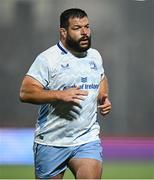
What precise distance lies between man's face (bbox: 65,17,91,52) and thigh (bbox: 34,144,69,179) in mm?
642


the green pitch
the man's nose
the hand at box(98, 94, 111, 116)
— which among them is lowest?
the green pitch

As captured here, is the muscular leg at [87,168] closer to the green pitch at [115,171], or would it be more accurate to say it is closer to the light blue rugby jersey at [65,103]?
the light blue rugby jersey at [65,103]

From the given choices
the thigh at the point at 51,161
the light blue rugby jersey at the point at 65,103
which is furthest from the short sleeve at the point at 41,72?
the thigh at the point at 51,161

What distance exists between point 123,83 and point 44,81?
4413mm

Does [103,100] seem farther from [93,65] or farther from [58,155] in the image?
[58,155]

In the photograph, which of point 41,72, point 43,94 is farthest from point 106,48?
point 43,94

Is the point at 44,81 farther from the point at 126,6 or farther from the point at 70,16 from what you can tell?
the point at 126,6

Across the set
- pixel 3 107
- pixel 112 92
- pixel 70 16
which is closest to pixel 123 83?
pixel 112 92

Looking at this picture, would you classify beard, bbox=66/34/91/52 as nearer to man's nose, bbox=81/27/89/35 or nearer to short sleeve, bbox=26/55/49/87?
man's nose, bbox=81/27/89/35

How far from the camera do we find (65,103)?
411 cm

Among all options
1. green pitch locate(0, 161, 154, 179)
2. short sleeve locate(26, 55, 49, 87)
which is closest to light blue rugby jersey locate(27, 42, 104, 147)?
short sleeve locate(26, 55, 49, 87)

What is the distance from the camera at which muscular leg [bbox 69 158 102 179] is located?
402 centimetres

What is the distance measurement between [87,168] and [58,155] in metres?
0.22

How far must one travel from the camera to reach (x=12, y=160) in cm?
809
